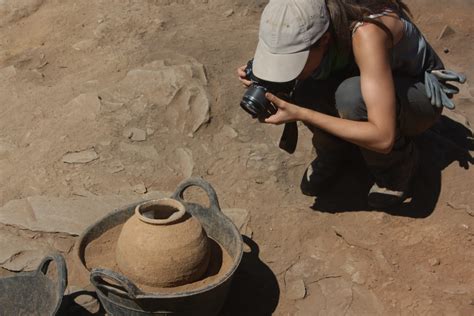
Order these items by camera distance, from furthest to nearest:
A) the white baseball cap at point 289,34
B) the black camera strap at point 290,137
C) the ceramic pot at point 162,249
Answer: the black camera strap at point 290,137 < the white baseball cap at point 289,34 < the ceramic pot at point 162,249

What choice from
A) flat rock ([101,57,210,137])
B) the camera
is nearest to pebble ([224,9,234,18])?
flat rock ([101,57,210,137])

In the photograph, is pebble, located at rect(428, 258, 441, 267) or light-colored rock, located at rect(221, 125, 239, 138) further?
light-colored rock, located at rect(221, 125, 239, 138)

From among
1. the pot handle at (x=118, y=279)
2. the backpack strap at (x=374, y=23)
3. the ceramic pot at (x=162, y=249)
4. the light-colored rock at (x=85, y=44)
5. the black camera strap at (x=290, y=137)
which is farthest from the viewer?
the light-colored rock at (x=85, y=44)

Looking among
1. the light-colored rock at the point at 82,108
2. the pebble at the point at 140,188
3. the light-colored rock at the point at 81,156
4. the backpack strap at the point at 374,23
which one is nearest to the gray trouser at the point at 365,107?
the backpack strap at the point at 374,23

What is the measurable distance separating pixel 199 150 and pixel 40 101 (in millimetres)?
1140

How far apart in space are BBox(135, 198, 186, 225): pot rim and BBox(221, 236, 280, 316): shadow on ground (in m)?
0.52

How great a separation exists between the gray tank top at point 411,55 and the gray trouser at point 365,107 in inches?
1.9

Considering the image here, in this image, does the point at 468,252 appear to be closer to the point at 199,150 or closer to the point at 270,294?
the point at 270,294

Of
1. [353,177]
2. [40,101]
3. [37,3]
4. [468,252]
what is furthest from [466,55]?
[37,3]

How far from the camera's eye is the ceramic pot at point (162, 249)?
2.40 m

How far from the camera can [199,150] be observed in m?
3.63

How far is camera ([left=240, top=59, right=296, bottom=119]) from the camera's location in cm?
259

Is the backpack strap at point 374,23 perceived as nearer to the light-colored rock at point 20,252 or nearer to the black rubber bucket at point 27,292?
the black rubber bucket at point 27,292

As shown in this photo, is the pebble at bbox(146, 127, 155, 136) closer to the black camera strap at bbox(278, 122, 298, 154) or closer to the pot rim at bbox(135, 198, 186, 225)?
the black camera strap at bbox(278, 122, 298, 154)
